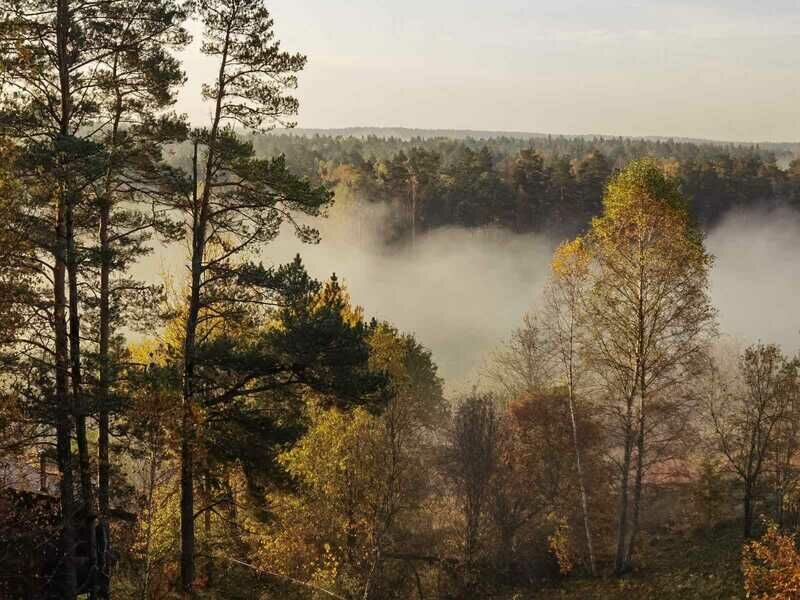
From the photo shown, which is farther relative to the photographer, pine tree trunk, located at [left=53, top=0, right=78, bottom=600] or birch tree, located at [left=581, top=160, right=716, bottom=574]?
birch tree, located at [left=581, top=160, right=716, bottom=574]

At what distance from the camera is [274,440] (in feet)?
45.1

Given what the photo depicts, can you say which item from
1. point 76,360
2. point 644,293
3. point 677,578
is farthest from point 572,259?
point 76,360

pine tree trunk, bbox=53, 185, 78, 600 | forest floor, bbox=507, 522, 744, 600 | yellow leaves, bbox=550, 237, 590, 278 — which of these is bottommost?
forest floor, bbox=507, 522, 744, 600

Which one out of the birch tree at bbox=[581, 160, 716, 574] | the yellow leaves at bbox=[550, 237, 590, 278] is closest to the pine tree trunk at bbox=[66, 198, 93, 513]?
the birch tree at bbox=[581, 160, 716, 574]

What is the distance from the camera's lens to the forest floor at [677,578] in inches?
648

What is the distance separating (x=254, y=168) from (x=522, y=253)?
242ft

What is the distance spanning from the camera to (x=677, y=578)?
17734mm

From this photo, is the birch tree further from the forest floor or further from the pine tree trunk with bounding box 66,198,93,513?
the pine tree trunk with bounding box 66,198,93,513

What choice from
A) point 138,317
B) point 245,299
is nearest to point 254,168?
point 245,299

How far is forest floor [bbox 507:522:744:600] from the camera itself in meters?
16.5

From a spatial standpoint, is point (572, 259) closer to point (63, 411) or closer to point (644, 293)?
point (644, 293)

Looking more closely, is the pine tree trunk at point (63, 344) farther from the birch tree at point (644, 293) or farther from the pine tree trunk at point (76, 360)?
the birch tree at point (644, 293)

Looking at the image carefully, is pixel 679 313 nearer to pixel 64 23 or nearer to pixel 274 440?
pixel 274 440

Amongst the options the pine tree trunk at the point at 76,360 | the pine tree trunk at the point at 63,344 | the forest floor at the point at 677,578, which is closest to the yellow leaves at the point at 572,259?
the forest floor at the point at 677,578
